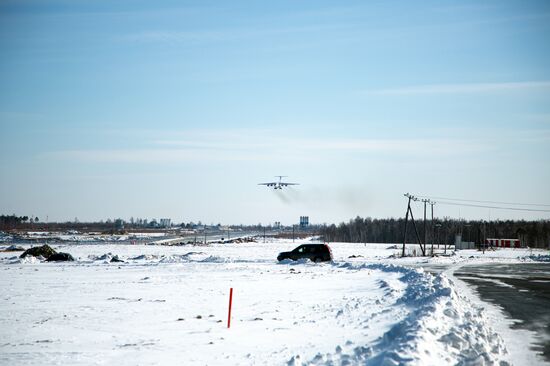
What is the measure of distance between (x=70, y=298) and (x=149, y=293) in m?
2.82

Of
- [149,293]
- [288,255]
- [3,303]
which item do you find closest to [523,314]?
[149,293]

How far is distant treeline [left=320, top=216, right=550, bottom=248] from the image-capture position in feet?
420

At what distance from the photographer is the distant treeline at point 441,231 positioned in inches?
5039

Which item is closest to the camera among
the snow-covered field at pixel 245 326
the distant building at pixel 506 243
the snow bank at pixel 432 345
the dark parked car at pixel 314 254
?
the snow bank at pixel 432 345

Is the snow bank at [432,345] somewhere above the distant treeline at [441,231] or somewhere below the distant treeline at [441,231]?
below

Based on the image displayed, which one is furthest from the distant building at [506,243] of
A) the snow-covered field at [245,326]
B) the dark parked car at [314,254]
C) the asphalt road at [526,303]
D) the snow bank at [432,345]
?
the snow bank at [432,345]

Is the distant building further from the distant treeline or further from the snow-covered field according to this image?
the snow-covered field

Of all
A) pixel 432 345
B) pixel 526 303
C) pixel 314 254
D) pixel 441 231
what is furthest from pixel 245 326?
pixel 441 231

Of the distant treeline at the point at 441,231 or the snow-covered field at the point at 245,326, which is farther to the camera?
the distant treeline at the point at 441,231

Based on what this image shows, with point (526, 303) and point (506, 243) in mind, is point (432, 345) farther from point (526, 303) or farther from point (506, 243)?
point (506, 243)

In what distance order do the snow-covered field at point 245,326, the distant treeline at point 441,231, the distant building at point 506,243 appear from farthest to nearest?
the distant treeline at point 441,231 → the distant building at point 506,243 → the snow-covered field at point 245,326

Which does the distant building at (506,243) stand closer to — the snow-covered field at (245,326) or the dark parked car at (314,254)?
the dark parked car at (314,254)

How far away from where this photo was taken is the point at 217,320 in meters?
13.9

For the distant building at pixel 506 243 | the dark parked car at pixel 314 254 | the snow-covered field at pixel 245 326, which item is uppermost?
the distant building at pixel 506 243
